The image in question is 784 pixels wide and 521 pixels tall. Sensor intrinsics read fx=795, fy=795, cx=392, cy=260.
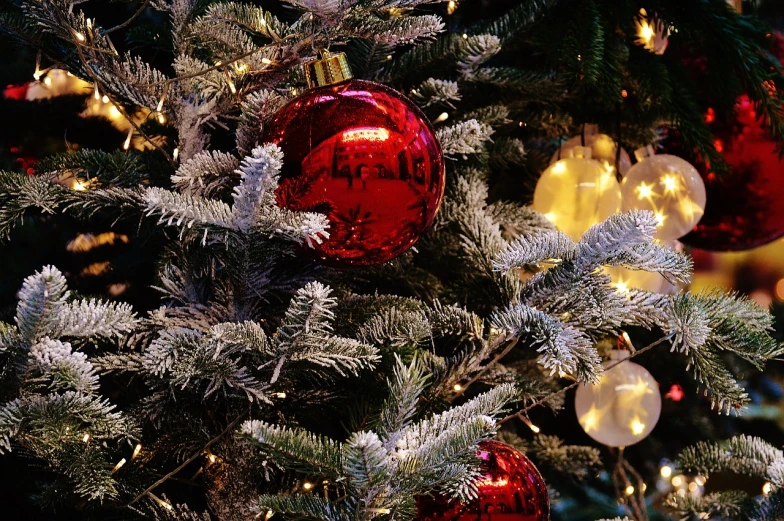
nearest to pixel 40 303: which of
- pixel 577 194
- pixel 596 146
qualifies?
pixel 577 194

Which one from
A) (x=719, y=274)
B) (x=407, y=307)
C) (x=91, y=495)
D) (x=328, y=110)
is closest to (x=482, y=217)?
(x=407, y=307)

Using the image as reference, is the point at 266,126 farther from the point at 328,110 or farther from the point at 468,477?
the point at 468,477

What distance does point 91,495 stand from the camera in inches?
20.3

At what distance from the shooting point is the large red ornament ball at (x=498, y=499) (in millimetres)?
580

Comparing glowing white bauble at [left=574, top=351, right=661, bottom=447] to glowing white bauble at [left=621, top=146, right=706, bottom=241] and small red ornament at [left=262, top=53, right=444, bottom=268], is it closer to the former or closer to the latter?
glowing white bauble at [left=621, top=146, right=706, bottom=241]

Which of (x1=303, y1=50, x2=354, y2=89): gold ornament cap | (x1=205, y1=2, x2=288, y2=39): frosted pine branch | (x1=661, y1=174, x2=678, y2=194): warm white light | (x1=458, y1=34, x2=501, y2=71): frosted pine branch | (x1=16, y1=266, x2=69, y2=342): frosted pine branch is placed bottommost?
(x1=661, y1=174, x2=678, y2=194): warm white light

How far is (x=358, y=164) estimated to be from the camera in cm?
52

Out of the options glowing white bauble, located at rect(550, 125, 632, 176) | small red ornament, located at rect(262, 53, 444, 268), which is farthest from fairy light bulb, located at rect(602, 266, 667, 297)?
small red ornament, located at rect(262, 53, 444, 268)

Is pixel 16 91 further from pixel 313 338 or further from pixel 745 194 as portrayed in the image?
pixel 745 194

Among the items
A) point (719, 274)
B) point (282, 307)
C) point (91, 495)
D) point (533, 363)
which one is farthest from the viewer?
point (719, 274)

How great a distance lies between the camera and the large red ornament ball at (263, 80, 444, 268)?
53 centimetres

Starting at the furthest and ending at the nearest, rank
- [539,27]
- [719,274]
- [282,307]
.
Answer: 1. [719,274]
2. [539,27]
3. [282,307]

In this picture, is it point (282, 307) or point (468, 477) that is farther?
point (282, 307)

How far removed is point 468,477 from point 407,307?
165 mm
